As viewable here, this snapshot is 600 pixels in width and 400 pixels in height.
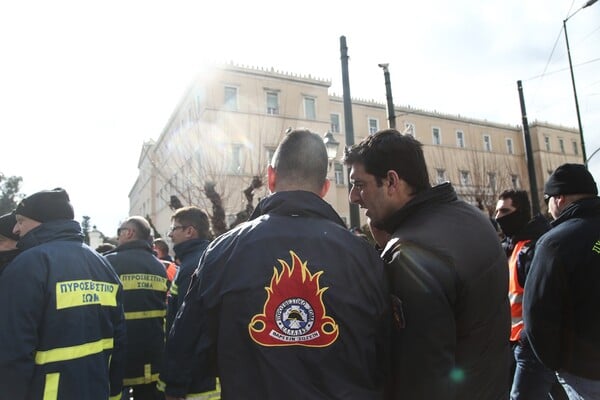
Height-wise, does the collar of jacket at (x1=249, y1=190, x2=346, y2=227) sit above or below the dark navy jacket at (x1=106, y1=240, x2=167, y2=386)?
above

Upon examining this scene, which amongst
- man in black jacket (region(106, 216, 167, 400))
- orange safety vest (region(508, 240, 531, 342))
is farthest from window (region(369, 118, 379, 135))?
orange safety vest (region(508, 240, 531, 342))

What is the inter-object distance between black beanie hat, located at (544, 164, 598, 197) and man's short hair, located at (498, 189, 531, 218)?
3.58 feet

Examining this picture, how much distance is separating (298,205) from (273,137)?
26351mm

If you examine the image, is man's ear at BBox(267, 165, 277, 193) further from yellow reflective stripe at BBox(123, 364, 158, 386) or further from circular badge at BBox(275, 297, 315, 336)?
yellow reflective stripe at BBox(123, 364, 158, 386)

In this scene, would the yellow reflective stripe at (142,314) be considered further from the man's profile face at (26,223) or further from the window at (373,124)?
the window at (373,124)

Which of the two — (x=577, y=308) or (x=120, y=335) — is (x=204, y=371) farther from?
(x=577, y=308)

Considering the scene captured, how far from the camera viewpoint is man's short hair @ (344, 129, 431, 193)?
2.00 m

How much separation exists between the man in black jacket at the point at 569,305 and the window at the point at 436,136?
127ft

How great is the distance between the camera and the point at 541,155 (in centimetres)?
4400

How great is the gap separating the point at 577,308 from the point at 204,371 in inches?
94.9

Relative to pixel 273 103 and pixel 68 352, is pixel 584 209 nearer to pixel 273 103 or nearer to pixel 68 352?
pixel 68 352

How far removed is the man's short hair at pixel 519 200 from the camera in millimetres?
4516

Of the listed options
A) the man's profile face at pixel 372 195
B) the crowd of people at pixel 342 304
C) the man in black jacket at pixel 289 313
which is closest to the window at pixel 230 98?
the crowd of people at pixel 342 304

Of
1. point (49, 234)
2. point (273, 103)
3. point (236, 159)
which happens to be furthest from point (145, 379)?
point (273, 103)
